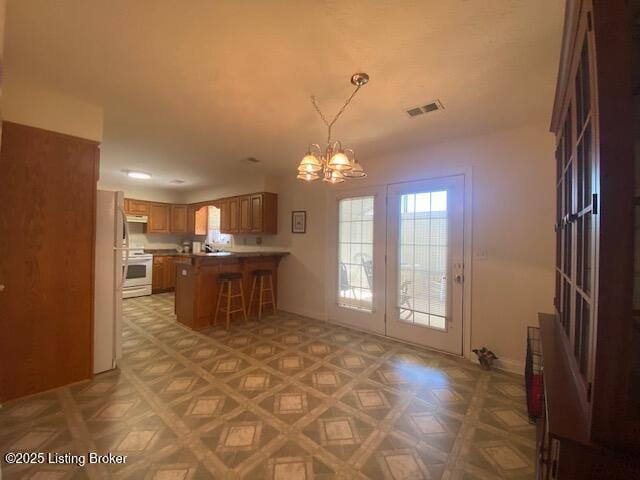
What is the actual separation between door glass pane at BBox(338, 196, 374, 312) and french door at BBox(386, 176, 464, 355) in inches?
12.7

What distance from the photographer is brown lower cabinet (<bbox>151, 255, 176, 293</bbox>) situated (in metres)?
6.09

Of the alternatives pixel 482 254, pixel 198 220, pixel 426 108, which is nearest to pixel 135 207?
pixel 198 220

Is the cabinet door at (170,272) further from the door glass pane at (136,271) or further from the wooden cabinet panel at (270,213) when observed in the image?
the wooden cabinet panel at (270,213)

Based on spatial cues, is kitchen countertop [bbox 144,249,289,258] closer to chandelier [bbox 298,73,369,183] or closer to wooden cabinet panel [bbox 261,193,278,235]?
wooden cabinet panel [bbox 261,193,278,235]

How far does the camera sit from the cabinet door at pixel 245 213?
5.14m

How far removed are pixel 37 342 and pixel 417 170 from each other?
4.16 m

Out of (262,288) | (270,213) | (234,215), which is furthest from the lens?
(234,215)

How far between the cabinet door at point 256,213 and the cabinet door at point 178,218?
2.93m

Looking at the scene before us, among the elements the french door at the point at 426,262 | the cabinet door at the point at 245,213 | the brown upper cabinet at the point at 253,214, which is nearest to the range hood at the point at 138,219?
the brown upper cabinet at the point at 253,214

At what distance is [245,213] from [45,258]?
10.6ft

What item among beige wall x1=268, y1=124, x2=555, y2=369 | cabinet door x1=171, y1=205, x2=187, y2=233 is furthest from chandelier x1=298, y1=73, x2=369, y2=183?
cabinet door x1=171, y1=205, x2=187, y2=233

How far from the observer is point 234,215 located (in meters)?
5.48

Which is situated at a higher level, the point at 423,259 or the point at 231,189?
the point at 231,189

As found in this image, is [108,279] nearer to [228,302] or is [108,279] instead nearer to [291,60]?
[228,302]
